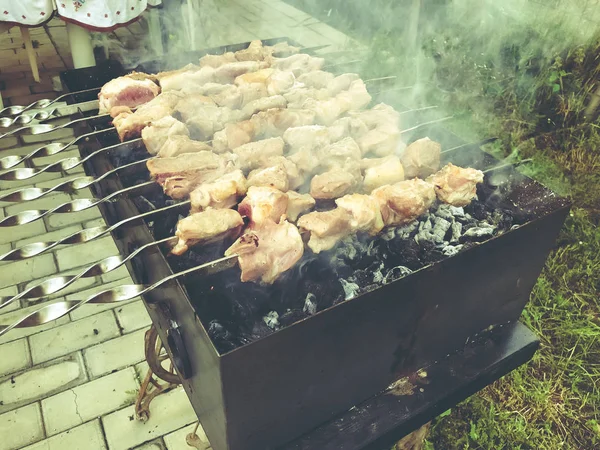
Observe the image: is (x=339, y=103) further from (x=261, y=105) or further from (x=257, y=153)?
(x=257, y=153)

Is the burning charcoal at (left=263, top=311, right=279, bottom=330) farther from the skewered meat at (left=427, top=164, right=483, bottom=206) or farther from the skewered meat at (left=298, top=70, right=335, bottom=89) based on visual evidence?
the skewered meat at (left=298, top=70, right=335, bottom=89)

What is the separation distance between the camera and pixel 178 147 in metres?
2.55

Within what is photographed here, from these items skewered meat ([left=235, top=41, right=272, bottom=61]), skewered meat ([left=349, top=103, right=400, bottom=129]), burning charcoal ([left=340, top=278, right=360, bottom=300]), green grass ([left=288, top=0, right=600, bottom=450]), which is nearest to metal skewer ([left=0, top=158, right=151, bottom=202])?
burning charcoal ([left=340, top=278, right=360, bottom=300])

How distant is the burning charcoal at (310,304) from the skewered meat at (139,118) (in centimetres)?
144

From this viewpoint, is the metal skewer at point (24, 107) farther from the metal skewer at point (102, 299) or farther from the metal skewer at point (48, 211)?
the metal skewer at point (102, 299)

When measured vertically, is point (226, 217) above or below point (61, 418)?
above

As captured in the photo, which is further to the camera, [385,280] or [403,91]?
[403,91]

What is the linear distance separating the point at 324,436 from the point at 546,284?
2818 mm

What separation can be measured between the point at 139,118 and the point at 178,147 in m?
0.40

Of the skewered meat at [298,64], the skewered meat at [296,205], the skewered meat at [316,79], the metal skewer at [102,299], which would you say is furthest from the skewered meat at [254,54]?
the metal skewer at [102,299]

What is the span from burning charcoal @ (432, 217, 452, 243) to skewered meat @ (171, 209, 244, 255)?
0.94 meters

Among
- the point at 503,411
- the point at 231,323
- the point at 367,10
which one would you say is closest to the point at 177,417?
the point at 231,323

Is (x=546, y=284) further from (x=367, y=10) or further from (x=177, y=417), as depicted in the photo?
(x=367, y=10)

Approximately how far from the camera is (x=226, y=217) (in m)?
2.09
